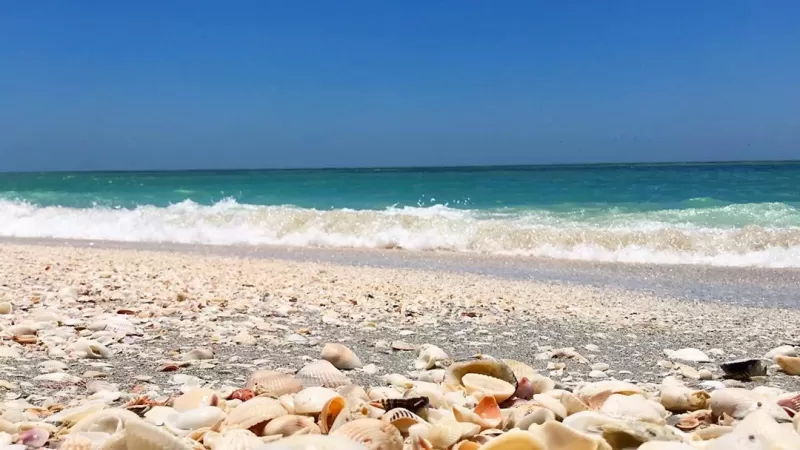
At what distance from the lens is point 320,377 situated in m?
2.78

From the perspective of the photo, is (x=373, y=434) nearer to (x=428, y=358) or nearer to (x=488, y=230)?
(x=428, y=358)

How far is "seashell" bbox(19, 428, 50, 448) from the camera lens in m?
1.97

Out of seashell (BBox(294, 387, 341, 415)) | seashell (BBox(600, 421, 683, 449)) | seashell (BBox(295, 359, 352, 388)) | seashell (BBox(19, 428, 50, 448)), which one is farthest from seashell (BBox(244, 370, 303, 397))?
seashell (BBox(600, 421, 683, 449))

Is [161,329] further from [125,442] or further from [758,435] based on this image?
[758,435]

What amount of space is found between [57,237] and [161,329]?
11.8 m

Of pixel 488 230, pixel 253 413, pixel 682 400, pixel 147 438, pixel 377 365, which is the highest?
pixel 147 438

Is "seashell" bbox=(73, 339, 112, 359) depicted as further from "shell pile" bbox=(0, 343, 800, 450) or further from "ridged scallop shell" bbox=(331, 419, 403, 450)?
"ridged scallop shell" bbox=(331, 419, 403, 450)

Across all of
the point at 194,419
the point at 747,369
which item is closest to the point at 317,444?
the point at 194,419

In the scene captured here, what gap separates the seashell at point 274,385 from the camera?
2537 millimetres

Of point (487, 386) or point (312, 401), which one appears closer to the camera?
point (312, 401)

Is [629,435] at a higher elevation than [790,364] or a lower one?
higher

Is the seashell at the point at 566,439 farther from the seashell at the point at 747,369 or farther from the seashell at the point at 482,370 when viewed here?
the seashell at the point at 747,369

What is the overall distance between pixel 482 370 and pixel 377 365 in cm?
81

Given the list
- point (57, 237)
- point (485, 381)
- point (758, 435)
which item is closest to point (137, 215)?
point (57, 237)
